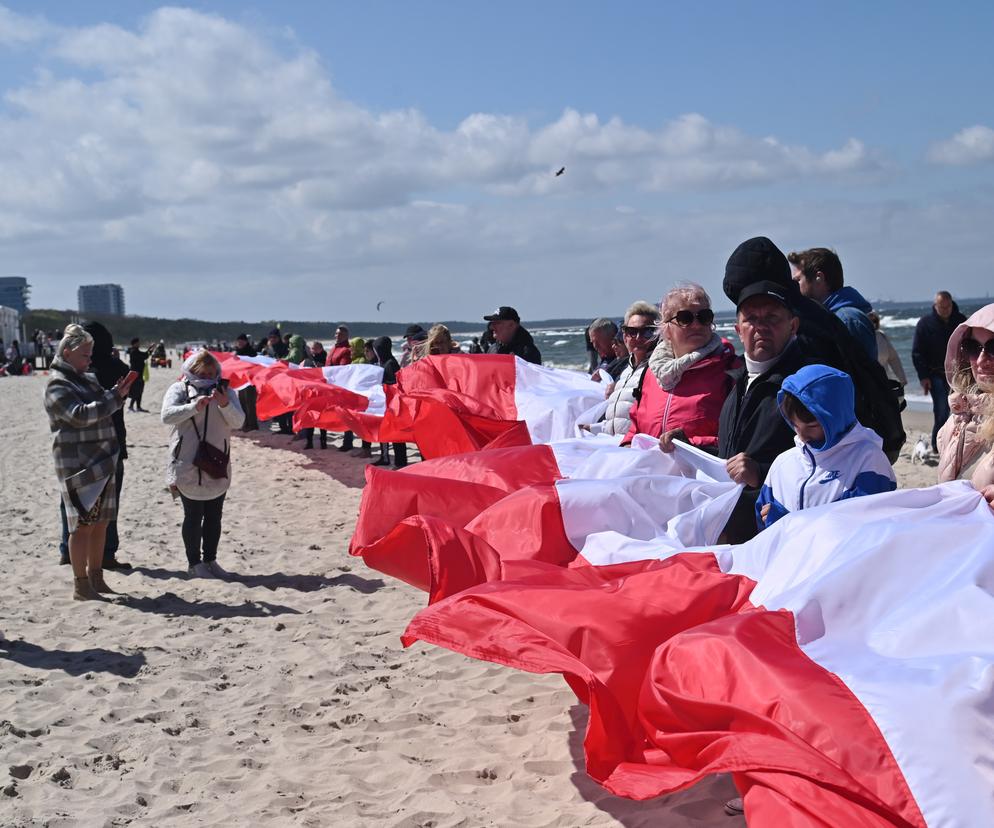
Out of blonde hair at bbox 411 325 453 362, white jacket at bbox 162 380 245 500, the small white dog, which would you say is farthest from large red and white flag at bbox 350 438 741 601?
the small white dog

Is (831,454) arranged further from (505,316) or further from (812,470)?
(505,316)

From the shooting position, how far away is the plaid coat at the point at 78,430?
6.58m

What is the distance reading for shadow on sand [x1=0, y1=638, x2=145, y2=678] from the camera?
5.70 meters

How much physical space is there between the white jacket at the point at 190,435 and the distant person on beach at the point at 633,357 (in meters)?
2.99

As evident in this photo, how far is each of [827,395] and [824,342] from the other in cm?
59

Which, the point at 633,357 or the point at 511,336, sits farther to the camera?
the point at 511,336

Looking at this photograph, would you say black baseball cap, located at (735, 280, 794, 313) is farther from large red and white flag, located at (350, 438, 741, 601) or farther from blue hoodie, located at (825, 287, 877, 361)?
blue hoodie, located at (825, 287, 877, 361)

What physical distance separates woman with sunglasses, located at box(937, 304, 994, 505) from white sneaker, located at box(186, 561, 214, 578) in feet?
18.4

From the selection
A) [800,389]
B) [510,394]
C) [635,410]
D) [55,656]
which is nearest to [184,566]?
[55,656]

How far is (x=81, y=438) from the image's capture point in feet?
22.1

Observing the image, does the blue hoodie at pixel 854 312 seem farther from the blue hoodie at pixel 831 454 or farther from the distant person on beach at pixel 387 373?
the distant person on beach at pixel 387 373

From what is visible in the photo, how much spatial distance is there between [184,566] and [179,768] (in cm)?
387

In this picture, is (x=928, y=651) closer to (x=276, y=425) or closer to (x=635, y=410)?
(x=635, y=410)

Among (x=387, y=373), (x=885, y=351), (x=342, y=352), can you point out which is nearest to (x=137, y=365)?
(x=342, y=352)
